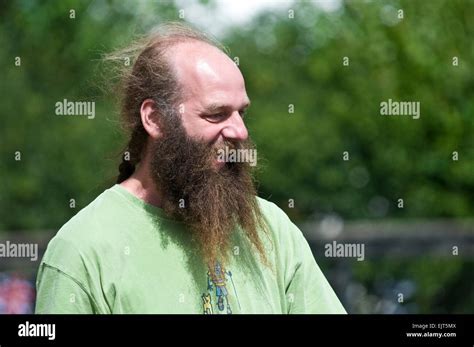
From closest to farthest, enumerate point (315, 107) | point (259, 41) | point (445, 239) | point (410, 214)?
point (445, 239) < point (410, 214) < point (315, 107) < point (259, 41)

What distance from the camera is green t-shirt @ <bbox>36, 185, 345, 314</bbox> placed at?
10.9 ft

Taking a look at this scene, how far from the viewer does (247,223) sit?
3.71m

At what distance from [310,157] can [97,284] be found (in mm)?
8527

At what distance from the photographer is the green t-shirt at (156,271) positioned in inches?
131

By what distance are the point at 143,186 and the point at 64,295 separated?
0.51 meters

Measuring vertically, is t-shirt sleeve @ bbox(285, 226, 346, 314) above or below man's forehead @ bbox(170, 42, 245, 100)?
below

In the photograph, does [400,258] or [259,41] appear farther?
[259,41]

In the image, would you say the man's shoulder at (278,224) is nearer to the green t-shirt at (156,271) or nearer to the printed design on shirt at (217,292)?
the green t-shirt at (156,271)

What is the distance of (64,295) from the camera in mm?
3291

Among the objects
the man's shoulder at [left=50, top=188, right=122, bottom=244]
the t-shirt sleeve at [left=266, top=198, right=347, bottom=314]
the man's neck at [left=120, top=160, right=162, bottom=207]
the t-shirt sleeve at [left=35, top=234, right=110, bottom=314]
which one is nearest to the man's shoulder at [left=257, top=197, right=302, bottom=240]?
the t-shirt sleeve at [left=266, top=198, right=347, bottom=314]

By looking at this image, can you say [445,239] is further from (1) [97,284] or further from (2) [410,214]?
(1) [97,284]

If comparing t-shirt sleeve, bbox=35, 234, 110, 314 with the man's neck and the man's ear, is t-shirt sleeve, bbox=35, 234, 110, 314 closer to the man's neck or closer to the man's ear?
the man's neck
